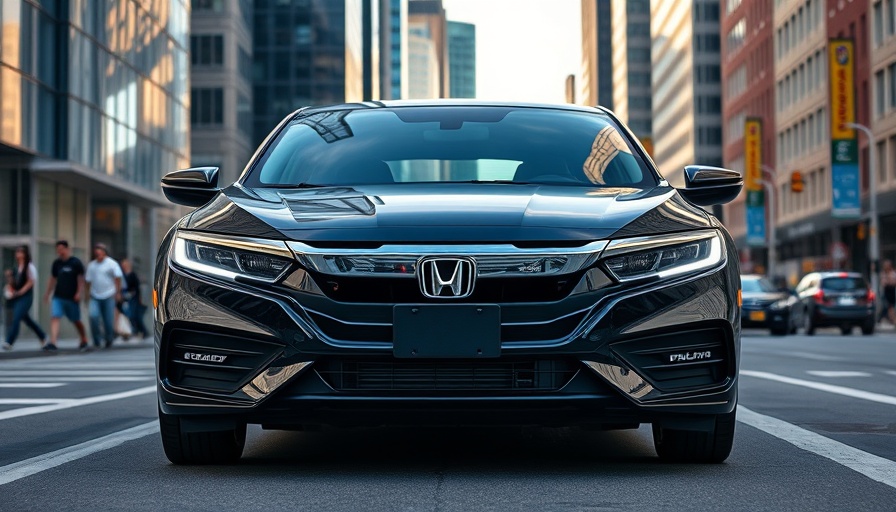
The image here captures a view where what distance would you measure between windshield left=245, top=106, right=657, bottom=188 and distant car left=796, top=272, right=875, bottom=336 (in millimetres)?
28038

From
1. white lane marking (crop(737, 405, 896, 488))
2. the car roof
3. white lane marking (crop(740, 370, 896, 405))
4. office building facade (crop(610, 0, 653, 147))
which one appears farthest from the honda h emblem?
office building facade (crop(610, 0, 653, 147))

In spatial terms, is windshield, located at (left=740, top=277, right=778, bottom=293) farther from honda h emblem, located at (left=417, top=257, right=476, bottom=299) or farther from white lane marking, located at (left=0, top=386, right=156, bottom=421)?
→ honda h emblem, located at (left=417, top=257, right=476, bottom=299)

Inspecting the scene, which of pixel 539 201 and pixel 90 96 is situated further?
pixel 90 96

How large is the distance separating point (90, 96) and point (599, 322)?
103 feet

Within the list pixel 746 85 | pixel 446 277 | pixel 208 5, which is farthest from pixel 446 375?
pixel 746 85

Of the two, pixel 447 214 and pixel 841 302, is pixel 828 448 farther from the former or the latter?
pixel 841 302

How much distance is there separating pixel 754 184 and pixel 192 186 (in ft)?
239

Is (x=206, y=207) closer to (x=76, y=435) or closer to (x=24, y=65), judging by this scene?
(x=76, y=435)

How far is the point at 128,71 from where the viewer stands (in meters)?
39.5

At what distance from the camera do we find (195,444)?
224 inches

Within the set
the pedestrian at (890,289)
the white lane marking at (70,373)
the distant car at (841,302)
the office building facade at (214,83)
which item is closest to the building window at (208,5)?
the office building facade at (214,83)

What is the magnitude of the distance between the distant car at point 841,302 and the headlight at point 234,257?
30.1 m

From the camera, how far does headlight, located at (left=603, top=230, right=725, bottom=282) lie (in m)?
5.22

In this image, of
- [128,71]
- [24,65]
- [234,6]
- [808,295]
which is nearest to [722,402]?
[24,65]
